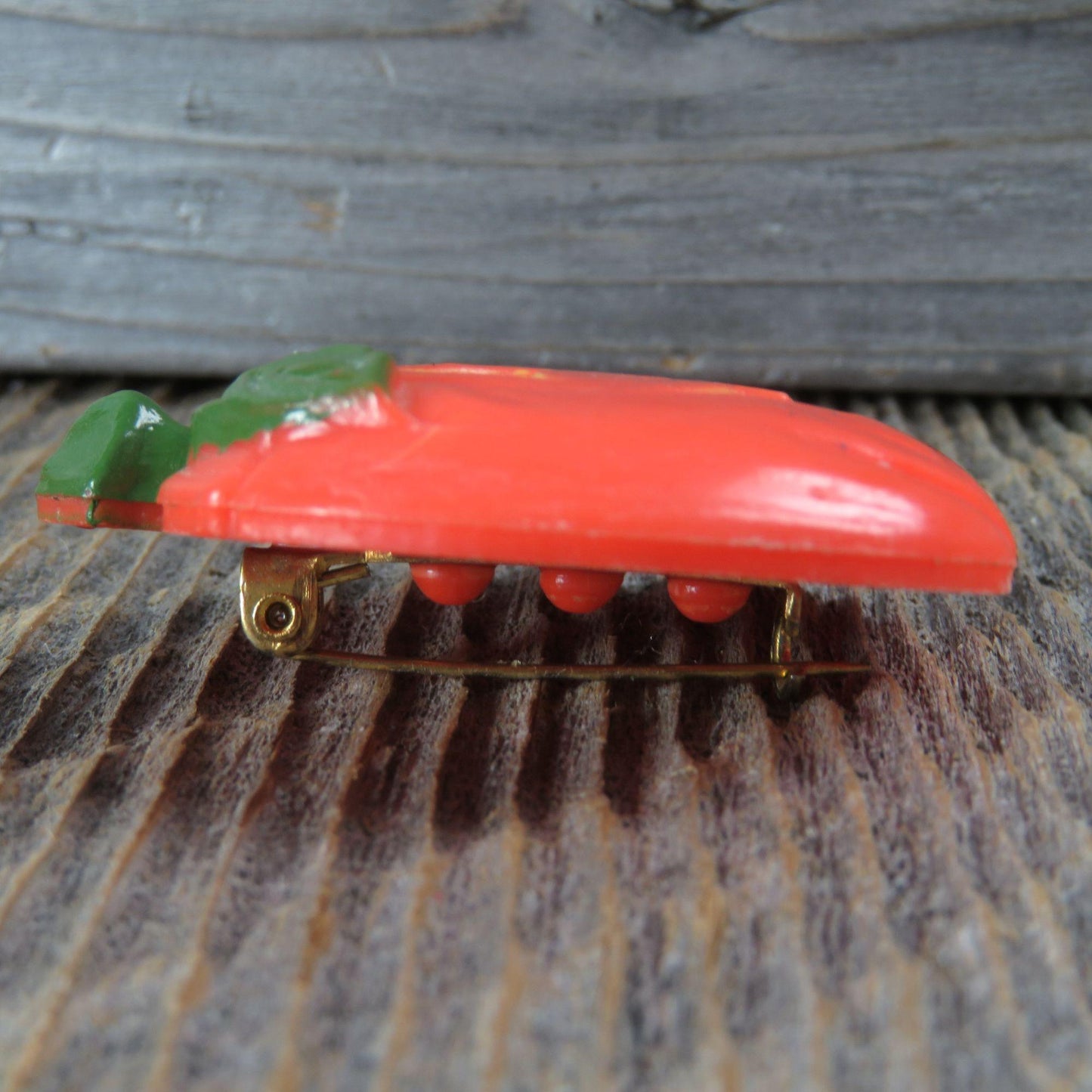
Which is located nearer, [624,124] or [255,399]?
[255,399]

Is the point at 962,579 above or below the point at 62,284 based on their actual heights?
above

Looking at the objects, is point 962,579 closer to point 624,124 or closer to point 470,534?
point 470,534

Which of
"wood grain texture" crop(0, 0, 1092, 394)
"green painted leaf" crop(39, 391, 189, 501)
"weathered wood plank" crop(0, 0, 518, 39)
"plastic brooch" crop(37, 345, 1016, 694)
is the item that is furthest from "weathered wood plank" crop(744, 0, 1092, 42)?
"green painted leaf" crop(39, 391, 189, 501)

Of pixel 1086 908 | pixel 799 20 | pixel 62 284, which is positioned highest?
pixel 799 20

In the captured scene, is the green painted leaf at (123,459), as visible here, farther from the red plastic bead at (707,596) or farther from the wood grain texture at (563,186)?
the wood grain texture at (563,186)

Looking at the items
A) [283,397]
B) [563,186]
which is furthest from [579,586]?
[563,186]

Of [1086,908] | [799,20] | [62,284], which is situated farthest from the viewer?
[62,284]

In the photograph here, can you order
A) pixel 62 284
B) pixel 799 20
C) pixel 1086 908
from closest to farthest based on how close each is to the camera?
pixel 1086 908 → pixel 799 20 → pixel 62 284

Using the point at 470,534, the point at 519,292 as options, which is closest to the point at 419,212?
the point at 519,292
